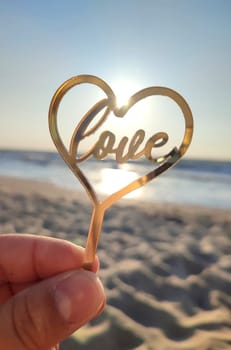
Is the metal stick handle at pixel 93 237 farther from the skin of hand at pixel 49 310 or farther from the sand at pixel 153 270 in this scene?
the sand at pixel 153 270

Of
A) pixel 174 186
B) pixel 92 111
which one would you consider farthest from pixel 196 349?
pixel 174 186

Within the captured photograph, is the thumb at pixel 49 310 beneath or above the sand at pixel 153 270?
above

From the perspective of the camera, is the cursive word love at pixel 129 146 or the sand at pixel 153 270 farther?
the sand at pixel 153 270

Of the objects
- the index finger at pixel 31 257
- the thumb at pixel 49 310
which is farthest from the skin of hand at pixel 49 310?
the index finger at pixel 31 257

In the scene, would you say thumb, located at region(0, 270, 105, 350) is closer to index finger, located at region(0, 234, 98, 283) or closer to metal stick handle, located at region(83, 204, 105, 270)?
metal stick handle, located at region(83, 204, 105, 270)

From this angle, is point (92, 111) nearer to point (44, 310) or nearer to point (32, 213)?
point (44, 310)

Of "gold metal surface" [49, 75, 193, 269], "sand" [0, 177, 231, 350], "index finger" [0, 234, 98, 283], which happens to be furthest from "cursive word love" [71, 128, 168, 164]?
"sand" [0, 177, 231, 350]

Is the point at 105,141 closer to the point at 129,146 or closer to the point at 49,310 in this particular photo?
the point at 129,146

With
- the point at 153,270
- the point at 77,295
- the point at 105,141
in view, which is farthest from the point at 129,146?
the point at 153,270
